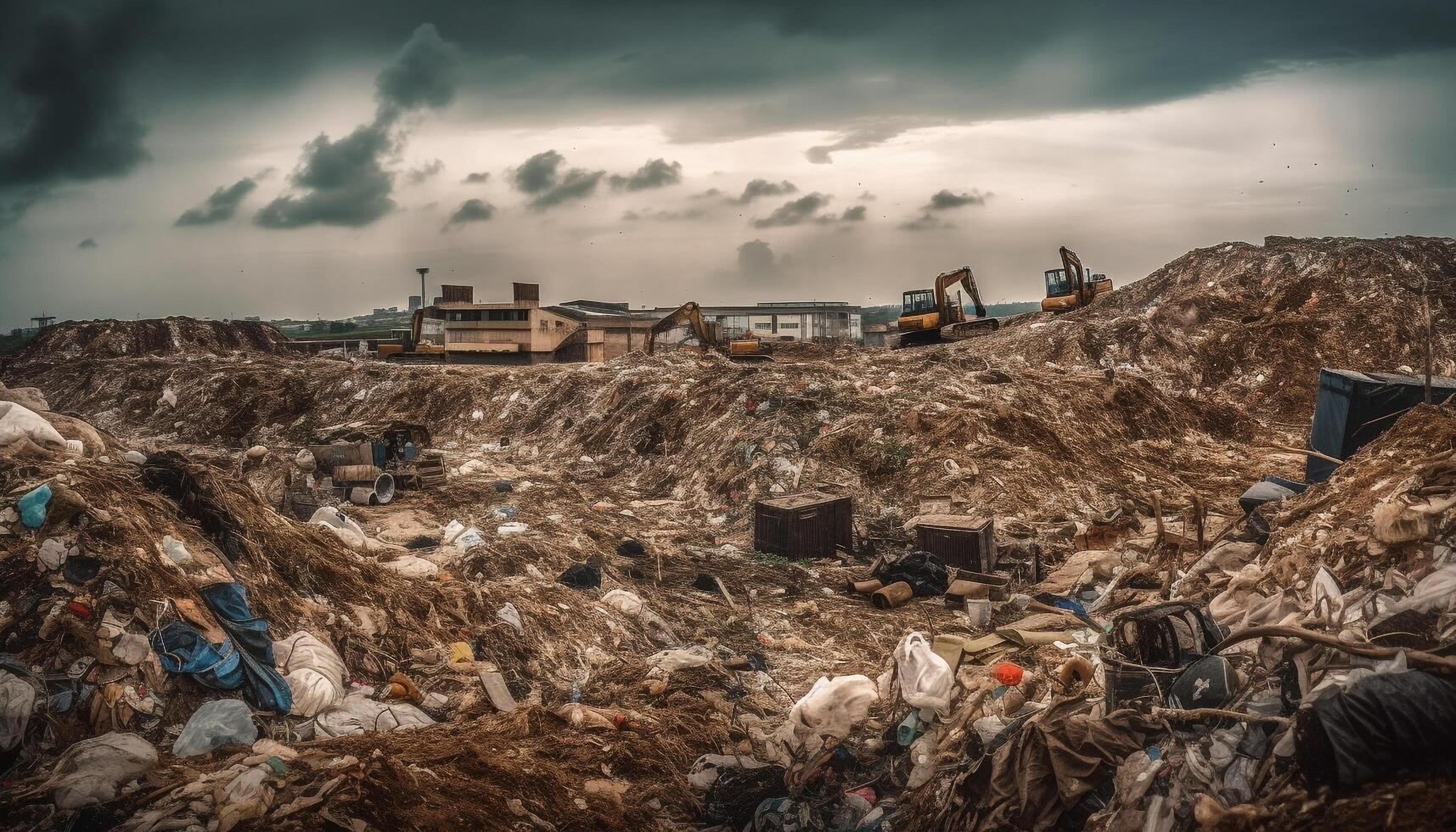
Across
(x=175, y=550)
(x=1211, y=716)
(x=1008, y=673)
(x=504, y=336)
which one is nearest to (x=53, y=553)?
(x=175, y=550)

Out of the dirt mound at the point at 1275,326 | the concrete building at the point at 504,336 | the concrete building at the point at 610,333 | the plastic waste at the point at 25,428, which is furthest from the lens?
the concrete building at the point at 610,333

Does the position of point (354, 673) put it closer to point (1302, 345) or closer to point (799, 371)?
point (799, 371)

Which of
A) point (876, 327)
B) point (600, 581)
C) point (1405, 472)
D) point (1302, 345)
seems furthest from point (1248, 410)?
point (876, 327)

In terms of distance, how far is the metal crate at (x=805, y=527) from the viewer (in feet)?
35.7

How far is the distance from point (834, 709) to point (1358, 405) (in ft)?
28.8

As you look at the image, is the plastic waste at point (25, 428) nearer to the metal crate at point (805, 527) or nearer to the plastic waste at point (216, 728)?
the plastic waste at point (216, 728)

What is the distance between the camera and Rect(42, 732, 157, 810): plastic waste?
4.13 metres

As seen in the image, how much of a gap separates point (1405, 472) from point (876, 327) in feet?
199

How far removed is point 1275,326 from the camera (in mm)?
24281

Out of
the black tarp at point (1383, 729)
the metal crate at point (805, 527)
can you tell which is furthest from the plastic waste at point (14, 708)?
the metal crate at point (805, 527)

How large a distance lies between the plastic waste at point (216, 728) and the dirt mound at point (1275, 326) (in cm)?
2266

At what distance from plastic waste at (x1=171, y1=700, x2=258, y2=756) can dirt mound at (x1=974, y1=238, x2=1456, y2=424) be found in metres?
22.7

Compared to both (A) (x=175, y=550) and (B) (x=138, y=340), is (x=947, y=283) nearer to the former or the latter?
(A) (x=175, y=550)

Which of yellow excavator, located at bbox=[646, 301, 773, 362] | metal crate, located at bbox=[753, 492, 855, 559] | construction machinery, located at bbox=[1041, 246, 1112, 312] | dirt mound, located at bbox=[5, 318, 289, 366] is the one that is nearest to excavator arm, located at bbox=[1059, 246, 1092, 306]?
construction machinery, located at bbox=[1041, 246, 1112, 312]
